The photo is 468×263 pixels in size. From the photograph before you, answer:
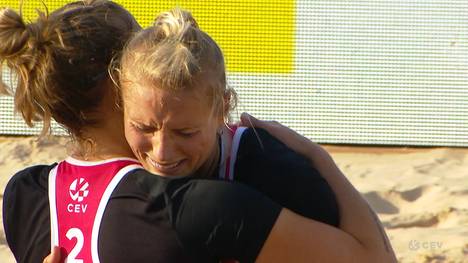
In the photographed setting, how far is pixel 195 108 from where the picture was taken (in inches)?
60.3

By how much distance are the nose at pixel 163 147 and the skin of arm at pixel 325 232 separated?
8.0 inches

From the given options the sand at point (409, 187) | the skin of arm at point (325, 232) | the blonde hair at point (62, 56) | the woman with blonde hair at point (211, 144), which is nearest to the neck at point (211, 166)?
the woman with blonde hair at point (211, 144)

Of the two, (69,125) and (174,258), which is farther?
(69,125)

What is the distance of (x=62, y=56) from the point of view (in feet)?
5.32

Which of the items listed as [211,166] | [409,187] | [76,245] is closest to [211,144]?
[211,166]

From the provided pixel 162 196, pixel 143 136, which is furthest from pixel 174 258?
pixel 143 136

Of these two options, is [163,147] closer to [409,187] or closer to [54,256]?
[54,256]

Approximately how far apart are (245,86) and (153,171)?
4.15m

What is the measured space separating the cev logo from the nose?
138mm

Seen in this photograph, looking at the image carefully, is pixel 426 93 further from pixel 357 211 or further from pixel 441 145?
pixel 357 211

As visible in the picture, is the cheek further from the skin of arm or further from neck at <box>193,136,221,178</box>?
the skin of arm

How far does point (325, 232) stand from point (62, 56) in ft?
1.78

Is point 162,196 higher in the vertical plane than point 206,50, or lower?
lower

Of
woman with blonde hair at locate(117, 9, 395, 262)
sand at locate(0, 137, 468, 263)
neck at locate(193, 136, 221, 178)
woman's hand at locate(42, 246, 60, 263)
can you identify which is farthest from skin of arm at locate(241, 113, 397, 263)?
sand at locate(0, 137, 468, 263)
